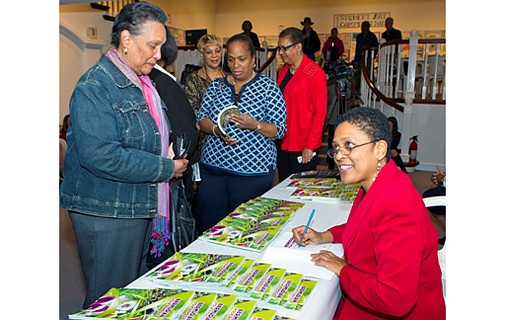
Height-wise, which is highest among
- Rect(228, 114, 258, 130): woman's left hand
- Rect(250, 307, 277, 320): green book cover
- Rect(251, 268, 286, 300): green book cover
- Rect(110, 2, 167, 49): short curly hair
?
Rect(110, 2, 167, 49): short curly hair

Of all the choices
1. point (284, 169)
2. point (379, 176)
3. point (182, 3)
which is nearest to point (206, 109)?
point (284, 169)

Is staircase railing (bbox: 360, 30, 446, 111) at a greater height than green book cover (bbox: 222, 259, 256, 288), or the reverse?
staircase railing (bbox: 360, 30, 446, 111)

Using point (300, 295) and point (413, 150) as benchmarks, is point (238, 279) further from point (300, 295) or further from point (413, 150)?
point (413, 150)

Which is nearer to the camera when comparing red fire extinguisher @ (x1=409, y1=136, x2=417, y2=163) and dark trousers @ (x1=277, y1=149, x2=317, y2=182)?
dark trousers @ (x1=277, y1=149, x2=317, y2=182)

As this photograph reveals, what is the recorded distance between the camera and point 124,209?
180 cm

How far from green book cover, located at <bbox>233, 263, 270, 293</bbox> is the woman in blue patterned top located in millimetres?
1107

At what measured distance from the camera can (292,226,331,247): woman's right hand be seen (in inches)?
72.2

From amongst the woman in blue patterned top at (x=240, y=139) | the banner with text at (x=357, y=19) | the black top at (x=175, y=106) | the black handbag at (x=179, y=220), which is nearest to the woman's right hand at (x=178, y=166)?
the black handbag at (x=179, y=220)

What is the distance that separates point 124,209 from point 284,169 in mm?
1985

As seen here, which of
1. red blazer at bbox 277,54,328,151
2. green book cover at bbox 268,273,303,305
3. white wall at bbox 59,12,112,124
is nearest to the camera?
green book cover at bbox 268,273,303,305

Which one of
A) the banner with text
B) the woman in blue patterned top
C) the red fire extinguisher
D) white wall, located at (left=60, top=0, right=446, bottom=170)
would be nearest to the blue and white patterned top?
the woman in blue patterned top

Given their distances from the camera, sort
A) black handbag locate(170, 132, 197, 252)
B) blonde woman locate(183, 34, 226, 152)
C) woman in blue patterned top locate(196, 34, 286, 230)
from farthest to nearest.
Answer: blonde woman locate(183, 34, 226, 152)
woman in blue patterned top locate(196, 34, 286, 230)
black handbag locate(170, 132, 197, 252)

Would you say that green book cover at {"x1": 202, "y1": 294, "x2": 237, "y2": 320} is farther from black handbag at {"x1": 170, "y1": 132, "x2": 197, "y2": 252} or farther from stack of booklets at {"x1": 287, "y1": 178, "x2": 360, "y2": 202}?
stack of booklets at {"x1": 287, "y1": 178, "x2": 360, "y2": 202}
